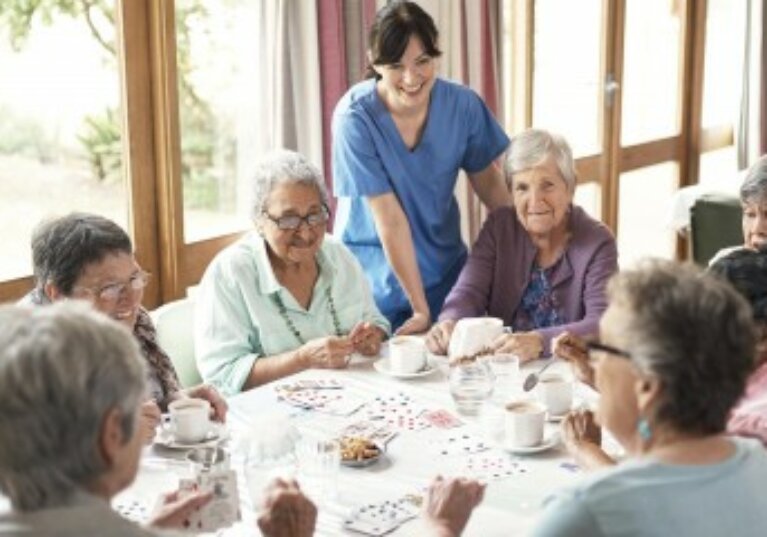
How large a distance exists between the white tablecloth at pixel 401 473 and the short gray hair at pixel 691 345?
49cm

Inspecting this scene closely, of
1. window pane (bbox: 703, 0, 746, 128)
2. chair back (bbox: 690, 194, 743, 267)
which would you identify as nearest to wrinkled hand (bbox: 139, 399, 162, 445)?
chair back (bbox: 690, 194, 743, 267)

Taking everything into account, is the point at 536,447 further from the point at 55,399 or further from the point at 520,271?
the point at 55,399

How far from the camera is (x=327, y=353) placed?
8.79 ft

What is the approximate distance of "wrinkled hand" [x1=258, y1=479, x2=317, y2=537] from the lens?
1699 mm

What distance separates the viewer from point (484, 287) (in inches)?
124

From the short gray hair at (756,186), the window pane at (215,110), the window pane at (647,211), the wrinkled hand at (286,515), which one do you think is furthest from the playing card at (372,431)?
the window pane at (647,211)

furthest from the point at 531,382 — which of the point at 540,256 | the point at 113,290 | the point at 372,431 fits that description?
the point at 113,290

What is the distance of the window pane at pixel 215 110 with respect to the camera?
359 cm

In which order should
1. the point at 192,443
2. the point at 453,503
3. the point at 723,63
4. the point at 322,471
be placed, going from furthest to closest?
the point at 723,63
the point at 192,443
the point at 322,471
the point at 453,503

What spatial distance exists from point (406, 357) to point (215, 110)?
1.43 m

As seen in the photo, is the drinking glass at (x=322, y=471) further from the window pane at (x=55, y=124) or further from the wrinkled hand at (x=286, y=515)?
the window pane at (x=55, y=124)

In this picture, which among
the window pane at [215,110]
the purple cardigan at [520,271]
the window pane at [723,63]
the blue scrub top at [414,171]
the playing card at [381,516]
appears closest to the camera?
the playing card at [381,516]

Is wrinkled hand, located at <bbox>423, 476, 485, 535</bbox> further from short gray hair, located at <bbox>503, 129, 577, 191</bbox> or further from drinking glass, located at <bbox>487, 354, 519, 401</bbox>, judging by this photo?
short gray hair, located at <bbox>503, 129, 577, 191</bbox>

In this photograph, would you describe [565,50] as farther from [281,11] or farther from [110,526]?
[110,526]
